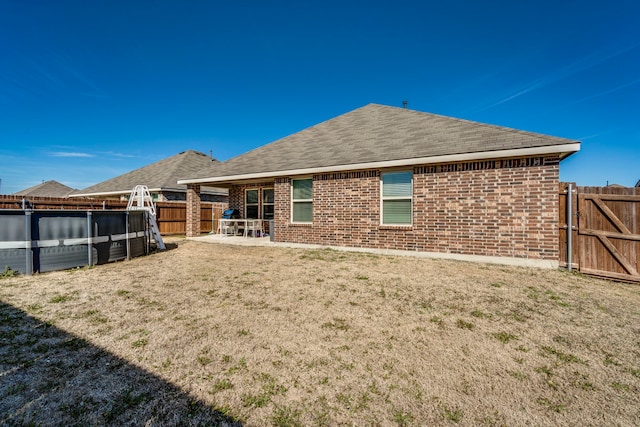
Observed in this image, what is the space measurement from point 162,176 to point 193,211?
8.50 metres

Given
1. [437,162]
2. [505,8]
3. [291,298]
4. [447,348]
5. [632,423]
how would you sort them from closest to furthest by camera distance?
[632,423] < [447,348] < [291,298] < [437,162] < [505,8]

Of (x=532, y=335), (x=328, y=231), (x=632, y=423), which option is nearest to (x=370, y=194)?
(x=328, y=231)

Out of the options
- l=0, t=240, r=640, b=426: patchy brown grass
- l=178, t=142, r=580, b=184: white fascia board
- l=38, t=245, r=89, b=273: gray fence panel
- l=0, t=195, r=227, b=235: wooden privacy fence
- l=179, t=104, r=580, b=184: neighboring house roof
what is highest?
l=179, t=104, r=580, b=184: neighboring house roof

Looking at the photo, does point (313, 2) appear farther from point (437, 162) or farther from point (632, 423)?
point (632, 423)

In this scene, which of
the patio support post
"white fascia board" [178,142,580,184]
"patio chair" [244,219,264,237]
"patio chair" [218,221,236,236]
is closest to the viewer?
"white fascia board" [178,142,580,184]

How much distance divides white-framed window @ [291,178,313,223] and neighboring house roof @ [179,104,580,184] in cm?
64

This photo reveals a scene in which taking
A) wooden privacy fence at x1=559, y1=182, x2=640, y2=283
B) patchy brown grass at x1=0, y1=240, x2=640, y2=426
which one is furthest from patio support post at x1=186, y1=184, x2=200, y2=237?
wooden privacy fence at x1=559, y1=182, x2=640, y2=283

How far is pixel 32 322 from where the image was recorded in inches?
146

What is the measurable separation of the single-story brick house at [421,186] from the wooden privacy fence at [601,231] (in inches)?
13.6

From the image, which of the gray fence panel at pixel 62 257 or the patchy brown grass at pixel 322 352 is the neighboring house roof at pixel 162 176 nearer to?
the gray fence panel at pixel 62 257

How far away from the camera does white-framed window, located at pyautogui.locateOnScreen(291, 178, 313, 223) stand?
10680 millimetres

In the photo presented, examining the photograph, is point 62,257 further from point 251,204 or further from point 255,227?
point 251,204

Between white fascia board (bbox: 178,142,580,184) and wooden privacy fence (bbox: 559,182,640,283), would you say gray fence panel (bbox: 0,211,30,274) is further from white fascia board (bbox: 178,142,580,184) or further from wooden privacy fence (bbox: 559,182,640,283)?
wooden privacy fence (bbox: 559,182,640,283)

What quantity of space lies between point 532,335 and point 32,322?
6.39 metres
